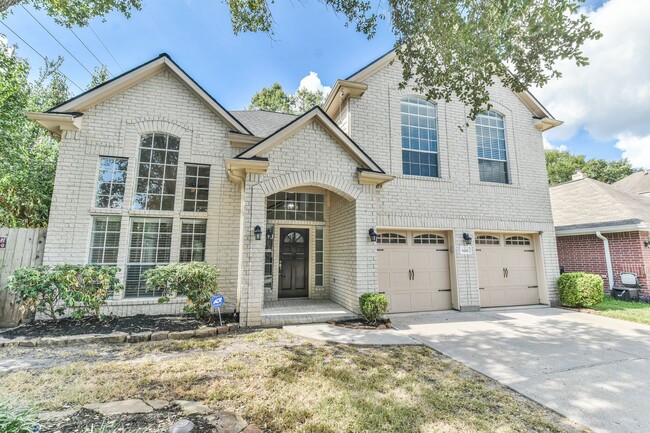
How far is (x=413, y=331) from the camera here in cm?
628

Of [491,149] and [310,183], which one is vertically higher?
[491,149]

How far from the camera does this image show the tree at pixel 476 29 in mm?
4875

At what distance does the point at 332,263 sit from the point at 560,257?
10.2 meters

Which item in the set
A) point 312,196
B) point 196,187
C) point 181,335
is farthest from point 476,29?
point 181,335

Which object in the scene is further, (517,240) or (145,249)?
(517,240)

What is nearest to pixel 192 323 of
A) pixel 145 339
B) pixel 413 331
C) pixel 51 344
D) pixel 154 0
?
pixel 145 339

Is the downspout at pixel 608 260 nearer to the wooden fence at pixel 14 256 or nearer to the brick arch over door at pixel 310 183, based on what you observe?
the brick arch over door at pixel 310 183

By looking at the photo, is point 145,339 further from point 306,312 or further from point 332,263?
point 332,263

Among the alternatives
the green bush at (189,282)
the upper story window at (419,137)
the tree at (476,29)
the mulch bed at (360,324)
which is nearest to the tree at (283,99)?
the upper story window at (419,137)

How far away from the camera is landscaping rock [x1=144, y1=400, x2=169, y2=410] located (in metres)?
A: 2.86

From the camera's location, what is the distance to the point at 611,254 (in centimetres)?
1009

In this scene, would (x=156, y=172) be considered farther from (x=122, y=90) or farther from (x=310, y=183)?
(x=310, y=183)

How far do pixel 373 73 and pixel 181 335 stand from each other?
8.85 m

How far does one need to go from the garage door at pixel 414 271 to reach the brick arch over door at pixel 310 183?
6.50ft
